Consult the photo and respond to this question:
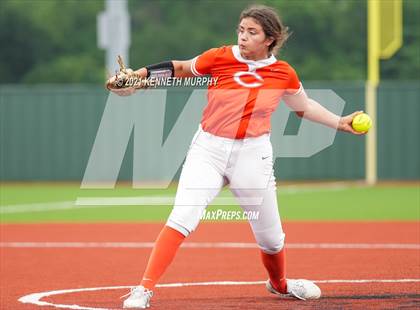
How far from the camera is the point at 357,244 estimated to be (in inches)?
487

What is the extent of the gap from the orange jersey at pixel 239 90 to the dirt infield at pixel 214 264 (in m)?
1.28

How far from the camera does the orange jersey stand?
734 cm

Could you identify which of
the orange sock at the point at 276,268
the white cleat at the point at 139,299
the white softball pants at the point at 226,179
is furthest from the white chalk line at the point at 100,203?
the white cleat at the point at 139,299

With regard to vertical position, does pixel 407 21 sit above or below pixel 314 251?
above

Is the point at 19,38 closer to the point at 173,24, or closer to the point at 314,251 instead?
the point at 173,24

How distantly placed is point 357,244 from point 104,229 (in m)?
4.11

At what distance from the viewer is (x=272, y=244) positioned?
7.68 m

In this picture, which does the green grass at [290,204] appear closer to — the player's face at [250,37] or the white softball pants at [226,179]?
the white softball pants at [226,179]

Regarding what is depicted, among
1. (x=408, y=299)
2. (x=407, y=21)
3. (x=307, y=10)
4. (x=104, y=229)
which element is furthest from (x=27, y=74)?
(x=408, y=299)

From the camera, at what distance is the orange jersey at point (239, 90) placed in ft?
24.1

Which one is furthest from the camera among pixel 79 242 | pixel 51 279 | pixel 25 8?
pixel 25 8

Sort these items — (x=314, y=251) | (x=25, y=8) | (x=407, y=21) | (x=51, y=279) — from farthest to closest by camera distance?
1. (x=25, y=8)
2. (x=407, y=21)
3. (x=314, y=251)
4. (x=51, y=279)

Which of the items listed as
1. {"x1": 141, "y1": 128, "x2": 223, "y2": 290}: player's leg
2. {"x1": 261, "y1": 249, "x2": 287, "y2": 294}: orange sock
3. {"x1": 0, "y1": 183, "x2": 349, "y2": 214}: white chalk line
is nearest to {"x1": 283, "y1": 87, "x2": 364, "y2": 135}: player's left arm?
{"x1": 141, "y1": 128, "x2": 223, "y2": 290}: player's leg

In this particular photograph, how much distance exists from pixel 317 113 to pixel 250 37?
86 centimetres
